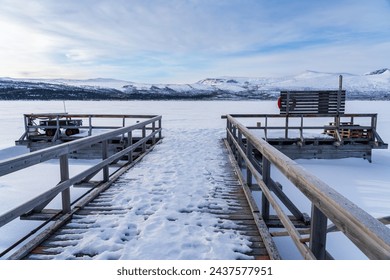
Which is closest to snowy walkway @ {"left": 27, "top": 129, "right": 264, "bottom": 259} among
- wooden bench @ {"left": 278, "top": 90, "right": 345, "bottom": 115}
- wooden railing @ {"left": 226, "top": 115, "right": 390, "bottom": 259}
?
wooden railing @ {"left": 226, "top": 115, "right": 390, "bottom": 259}

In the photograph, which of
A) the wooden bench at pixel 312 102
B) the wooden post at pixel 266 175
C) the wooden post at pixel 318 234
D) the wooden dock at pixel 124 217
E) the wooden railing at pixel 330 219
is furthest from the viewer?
the wooden bench at pixel 312 102

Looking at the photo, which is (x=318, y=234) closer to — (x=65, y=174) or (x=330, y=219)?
(x=330, y=219)

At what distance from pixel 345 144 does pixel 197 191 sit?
30.7 feet

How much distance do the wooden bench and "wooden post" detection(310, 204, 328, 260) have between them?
935 centimetres

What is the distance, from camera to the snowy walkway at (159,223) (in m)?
2.75

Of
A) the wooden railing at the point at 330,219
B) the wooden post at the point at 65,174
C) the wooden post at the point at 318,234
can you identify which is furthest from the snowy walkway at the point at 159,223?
the wooden post at the point at 318,234

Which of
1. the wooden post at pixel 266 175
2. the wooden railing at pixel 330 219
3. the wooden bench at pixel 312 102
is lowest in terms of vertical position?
the wooden post at pixel 266 175

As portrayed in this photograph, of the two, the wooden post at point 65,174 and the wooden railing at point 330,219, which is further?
the wooden post at point 65,174

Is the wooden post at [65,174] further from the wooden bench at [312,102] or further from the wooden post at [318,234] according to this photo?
the wooden bench at [312,102]

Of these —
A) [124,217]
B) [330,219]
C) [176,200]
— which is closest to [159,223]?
[124,217]

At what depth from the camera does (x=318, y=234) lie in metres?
1.86

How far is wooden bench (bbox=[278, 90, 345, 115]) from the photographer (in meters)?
10.6

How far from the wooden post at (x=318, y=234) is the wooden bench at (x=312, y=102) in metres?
9.35
